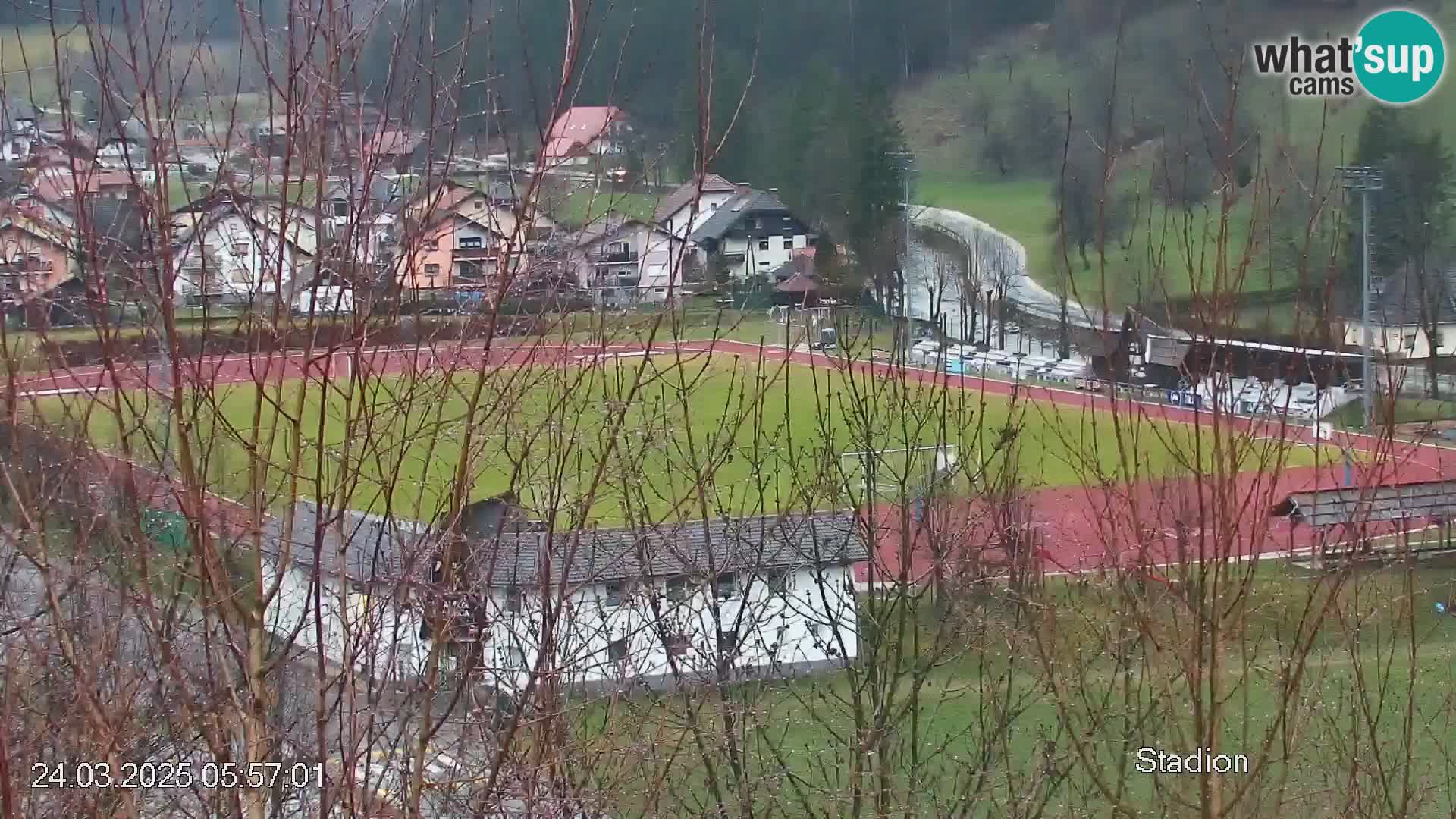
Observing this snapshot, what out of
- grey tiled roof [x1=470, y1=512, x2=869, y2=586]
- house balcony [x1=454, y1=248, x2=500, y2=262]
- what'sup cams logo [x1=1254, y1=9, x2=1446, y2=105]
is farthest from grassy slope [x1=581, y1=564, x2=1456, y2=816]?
what'sup cams logo [x1=1254, y1=9, x2=1446, y2=105]

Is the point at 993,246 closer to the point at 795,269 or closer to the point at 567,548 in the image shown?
the point at 795,269

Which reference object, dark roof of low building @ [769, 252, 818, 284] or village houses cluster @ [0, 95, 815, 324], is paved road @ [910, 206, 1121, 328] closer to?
dark roof of low building @ [769, 252, 818, 284]

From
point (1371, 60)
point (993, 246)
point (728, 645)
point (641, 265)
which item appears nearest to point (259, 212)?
point (641, 265)

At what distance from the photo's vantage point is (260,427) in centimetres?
116

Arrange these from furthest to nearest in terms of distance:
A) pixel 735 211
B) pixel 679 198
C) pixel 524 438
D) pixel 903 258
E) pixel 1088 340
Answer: pixel 903 258
pixel 1088 340
pixel 735 211
pixel 679 198
pixel 524 438

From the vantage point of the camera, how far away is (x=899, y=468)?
111 inches

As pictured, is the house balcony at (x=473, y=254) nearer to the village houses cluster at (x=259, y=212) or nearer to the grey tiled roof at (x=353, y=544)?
the village houses cluster at (x=259, y=212)

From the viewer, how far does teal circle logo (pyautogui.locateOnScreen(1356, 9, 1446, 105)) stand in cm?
430

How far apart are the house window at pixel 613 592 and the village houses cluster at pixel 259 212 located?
67 cm

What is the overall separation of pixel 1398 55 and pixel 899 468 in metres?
2.86

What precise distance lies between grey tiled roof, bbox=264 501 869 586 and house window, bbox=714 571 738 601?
2 cm

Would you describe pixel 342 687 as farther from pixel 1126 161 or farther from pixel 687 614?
pixel 1126 161

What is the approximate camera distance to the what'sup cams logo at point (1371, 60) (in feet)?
12.1

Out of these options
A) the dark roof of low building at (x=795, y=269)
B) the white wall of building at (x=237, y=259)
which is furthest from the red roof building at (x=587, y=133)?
the dark roof of low building at (x=795, y=269)
